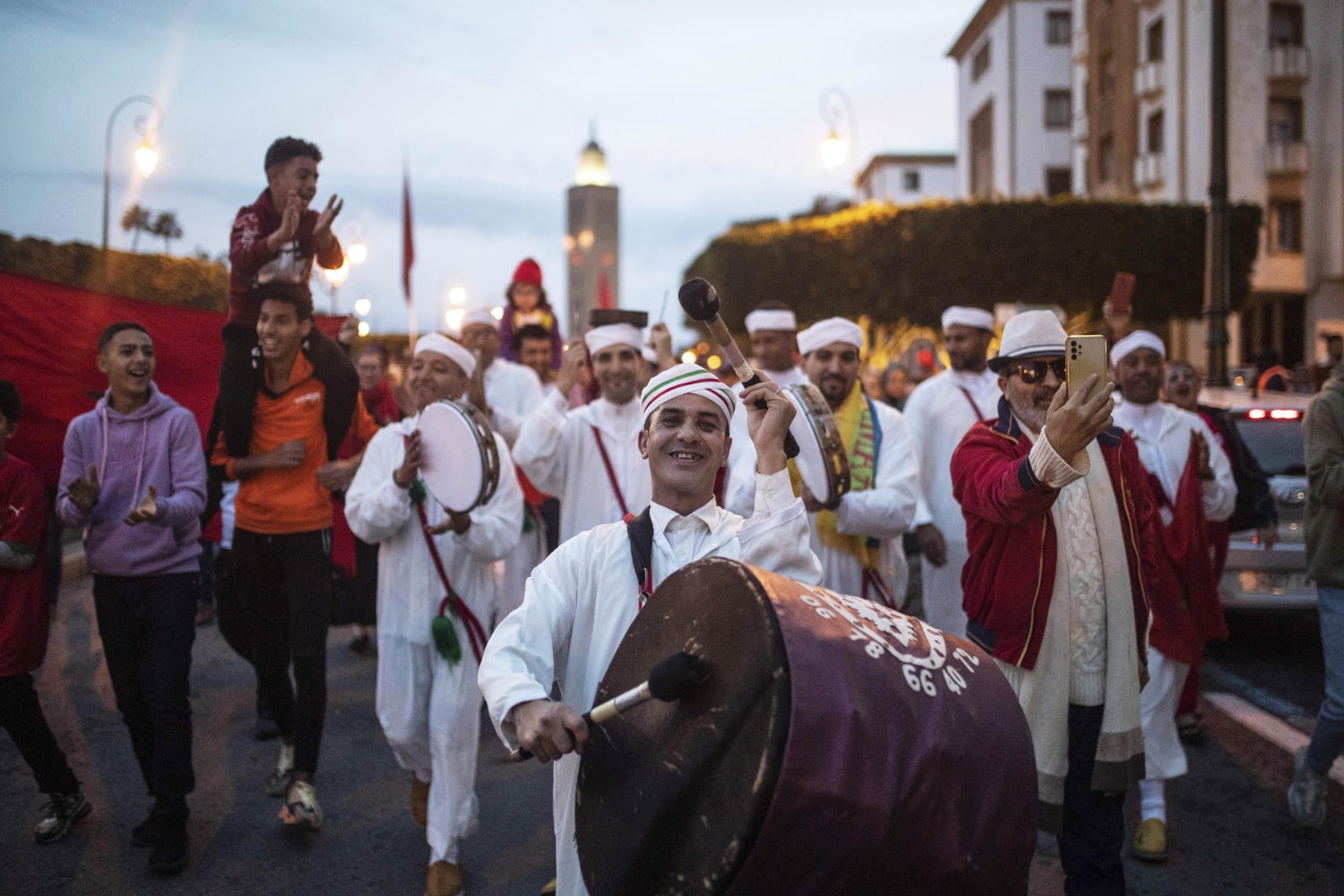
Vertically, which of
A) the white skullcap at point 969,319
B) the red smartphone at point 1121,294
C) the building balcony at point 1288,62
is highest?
the building balcony at point 1288,62

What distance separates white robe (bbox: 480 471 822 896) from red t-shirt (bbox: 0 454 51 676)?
10.5 ft

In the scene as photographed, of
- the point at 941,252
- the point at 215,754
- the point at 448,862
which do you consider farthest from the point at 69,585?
the point at 941,252

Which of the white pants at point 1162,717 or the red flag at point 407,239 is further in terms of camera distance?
the red flag at point 407,239

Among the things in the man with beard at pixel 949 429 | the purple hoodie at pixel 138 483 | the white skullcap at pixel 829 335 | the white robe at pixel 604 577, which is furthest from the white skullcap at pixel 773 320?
the white robe at pixel 604 577

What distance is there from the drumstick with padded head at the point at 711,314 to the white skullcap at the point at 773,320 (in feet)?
10.8

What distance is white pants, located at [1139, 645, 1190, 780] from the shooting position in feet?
16.9

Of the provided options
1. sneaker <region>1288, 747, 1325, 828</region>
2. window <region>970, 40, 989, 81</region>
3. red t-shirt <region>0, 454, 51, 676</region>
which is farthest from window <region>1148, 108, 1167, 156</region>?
red t-shirt <region>0, 454, 51, 676</region>

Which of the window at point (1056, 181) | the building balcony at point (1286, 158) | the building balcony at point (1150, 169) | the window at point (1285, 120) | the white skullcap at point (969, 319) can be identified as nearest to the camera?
the white skullcap at point (969, 319)

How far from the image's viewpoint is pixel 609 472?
6.23 metres

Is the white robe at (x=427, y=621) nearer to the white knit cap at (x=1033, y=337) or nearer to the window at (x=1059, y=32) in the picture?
the white knit cap at (x=1033, y=337)

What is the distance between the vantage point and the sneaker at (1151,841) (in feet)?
16.3

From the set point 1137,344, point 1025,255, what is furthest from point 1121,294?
point 1025,255

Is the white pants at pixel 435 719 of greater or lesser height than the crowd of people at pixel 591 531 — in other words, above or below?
below

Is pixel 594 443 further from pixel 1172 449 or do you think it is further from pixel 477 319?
pixel 1172 449
